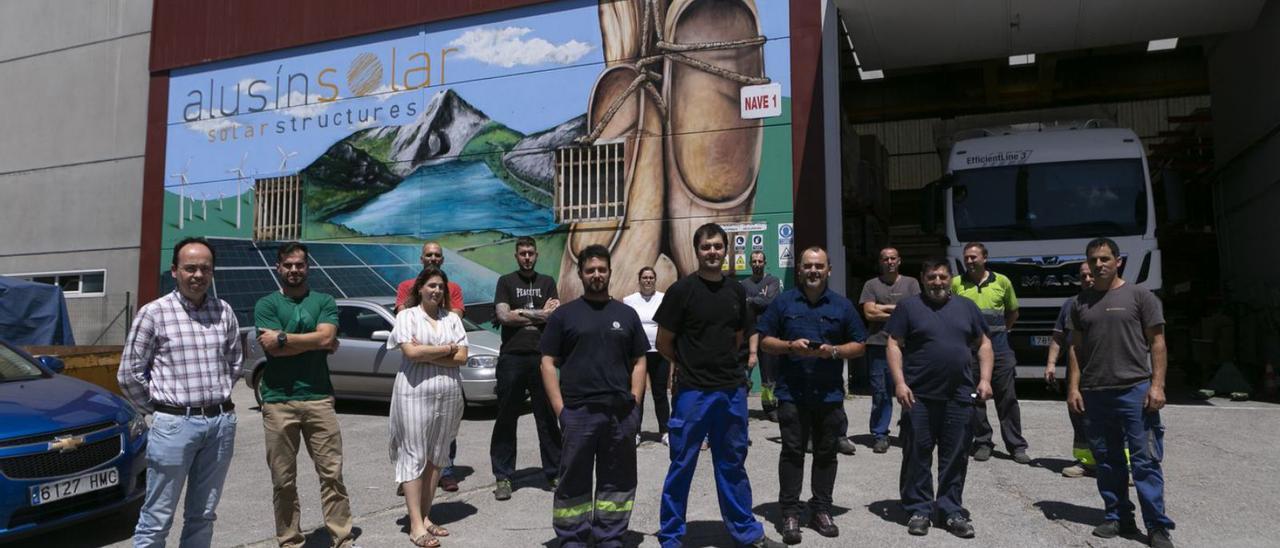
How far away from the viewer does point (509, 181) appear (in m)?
14.4

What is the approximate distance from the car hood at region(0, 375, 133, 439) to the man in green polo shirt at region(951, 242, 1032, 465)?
20.9 feet

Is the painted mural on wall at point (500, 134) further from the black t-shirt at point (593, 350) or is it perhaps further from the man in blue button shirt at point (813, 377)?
the black t-shirt at point (593, 350)

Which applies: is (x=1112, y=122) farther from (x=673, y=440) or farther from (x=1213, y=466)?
(x=673, y=440)

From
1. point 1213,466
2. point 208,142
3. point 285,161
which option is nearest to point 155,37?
point 208,142

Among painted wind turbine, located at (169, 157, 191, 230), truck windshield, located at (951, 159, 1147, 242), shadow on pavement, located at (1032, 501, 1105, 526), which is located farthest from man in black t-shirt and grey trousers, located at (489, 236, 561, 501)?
painted wind turbine, located at (169, 157, 191, 230)

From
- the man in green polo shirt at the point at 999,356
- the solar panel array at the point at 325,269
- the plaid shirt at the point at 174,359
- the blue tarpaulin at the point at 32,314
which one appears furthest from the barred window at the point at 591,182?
the plaid shirt at the point at 174,359

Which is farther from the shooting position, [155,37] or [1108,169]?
[155,37]

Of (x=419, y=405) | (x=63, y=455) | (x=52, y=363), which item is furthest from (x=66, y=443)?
(x=419, y=405)

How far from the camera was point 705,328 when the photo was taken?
4.52 meters

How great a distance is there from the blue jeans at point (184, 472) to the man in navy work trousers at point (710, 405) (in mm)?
2255

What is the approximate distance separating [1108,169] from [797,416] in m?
7.84

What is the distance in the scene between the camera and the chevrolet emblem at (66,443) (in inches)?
188

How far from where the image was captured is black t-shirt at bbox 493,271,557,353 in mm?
6206

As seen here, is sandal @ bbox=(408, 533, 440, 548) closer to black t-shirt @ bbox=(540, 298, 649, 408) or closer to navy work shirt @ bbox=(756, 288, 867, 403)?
black t-shirt @ bbox=(540, 298, 649, 408)
